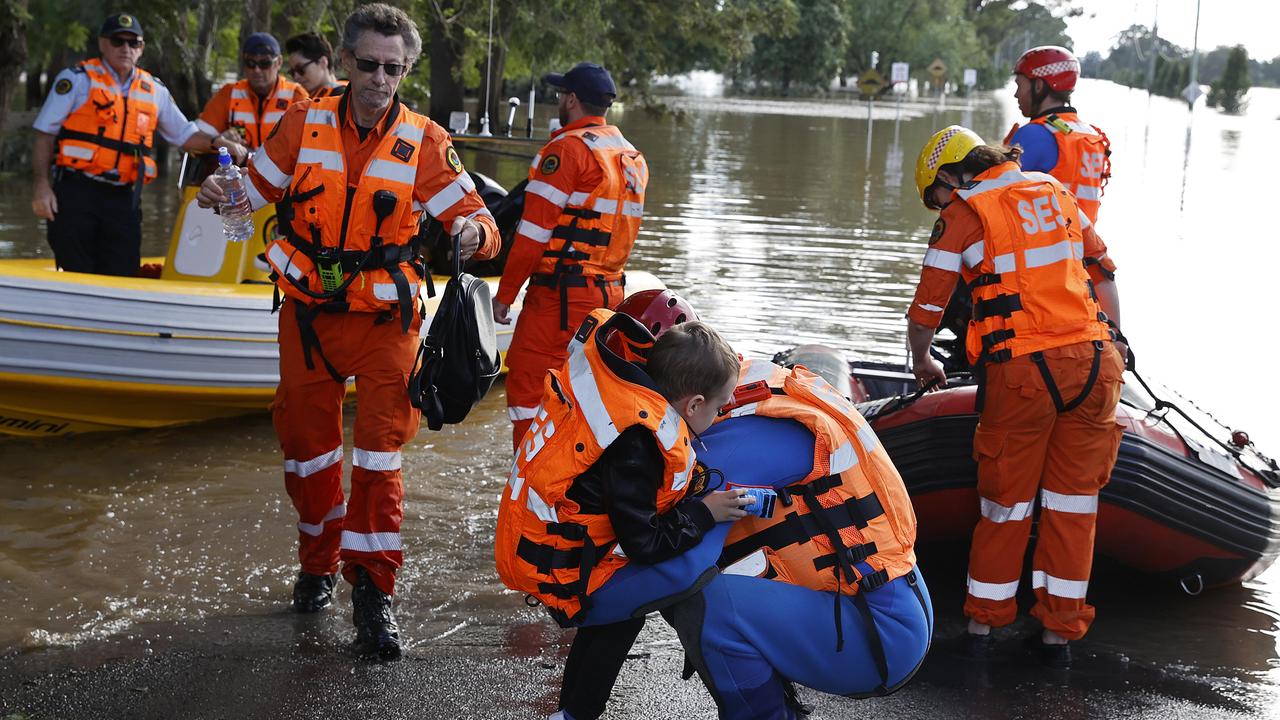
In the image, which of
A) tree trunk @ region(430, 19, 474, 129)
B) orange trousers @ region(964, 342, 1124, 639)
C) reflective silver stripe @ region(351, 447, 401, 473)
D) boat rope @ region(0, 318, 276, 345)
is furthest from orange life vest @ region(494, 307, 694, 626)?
tree trunk @ region(430, 19, 474, 129)

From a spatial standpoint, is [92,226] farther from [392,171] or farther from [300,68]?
[392,171]

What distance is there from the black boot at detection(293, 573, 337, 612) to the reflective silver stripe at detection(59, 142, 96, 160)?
11.5ft

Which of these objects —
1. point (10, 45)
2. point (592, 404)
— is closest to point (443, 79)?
point (10, 45)

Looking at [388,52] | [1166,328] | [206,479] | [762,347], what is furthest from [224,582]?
[1166,328]

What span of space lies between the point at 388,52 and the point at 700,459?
1841 millimetres

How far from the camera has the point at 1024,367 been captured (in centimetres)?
416

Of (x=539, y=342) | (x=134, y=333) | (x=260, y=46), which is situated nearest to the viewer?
(x=539, y=342)

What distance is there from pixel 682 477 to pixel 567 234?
2.65m

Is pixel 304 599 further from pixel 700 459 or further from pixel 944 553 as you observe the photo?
pixel 944 553

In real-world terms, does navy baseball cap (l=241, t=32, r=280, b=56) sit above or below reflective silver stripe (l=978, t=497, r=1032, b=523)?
above

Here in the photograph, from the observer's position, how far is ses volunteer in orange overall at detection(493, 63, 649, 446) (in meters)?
5.33

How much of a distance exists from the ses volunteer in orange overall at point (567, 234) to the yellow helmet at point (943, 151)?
1.44 metres

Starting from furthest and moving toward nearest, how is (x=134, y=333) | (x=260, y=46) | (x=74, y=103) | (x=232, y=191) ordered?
Result: 1. (x=260, y=46)
2. (x=74, y=103)
3. (x=134, y=333)
4. (x=232, y=191)

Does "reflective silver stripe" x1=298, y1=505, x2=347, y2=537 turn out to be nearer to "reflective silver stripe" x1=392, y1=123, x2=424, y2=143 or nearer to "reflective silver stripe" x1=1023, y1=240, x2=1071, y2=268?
"reflective silver stripe" x1=392, y1=123, x2=424, y2=143
